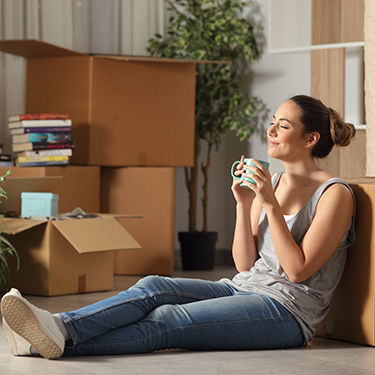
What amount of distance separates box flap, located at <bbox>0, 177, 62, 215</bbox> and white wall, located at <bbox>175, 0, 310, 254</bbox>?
1.39 meters

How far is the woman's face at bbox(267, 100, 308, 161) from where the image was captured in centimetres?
200

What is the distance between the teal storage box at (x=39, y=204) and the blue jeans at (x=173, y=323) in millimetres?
1265

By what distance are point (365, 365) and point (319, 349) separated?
197mm

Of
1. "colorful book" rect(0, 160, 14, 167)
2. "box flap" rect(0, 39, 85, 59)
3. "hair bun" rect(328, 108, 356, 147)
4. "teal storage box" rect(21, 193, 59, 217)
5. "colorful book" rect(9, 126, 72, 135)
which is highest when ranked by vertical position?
"box flap" rect(0, 39, 85, 59)

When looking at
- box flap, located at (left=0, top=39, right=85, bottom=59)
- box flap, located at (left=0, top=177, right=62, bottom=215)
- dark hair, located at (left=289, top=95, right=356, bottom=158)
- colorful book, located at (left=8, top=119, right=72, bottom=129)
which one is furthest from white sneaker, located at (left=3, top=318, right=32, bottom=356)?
box flap, located at (left=0, top=39, right=85, bottom=59)

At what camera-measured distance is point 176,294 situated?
1930 mm

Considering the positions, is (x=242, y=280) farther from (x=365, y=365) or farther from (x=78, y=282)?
(x=78, y=282)

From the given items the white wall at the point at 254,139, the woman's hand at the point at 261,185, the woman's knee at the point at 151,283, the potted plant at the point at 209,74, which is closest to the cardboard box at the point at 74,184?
the potted plant at the point at 209,74

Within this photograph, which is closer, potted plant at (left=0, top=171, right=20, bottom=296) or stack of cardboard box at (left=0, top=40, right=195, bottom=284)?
potted plant at (left=0, top=171, right=20, bottom=296)

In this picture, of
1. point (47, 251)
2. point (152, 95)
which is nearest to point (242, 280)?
point (47, 251)

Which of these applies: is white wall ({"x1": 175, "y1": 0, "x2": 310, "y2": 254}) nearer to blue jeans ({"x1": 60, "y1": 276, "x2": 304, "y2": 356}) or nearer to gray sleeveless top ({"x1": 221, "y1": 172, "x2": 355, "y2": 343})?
gray sleeveless top ({"x1": 221, "y1": 172, "x2": 355, "y2": 343})

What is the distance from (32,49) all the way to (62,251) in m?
1.22

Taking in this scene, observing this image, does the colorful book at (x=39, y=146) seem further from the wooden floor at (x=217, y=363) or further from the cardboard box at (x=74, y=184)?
the wooden floor at (x=217, y=363)

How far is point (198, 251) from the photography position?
13.6 feet
